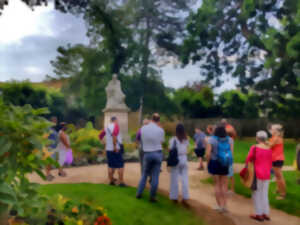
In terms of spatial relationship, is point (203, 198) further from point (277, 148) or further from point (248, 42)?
point (248, 42)

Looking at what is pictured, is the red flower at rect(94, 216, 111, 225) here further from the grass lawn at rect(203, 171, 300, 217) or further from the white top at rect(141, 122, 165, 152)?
the grass lawn at rect(203, 171, 300, 217)

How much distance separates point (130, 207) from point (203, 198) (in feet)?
8.15

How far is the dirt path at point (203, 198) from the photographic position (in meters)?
7.00

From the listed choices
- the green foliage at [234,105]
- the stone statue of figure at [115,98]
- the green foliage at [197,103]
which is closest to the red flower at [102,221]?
the stone statue of figure at [115,98]

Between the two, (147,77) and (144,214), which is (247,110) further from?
(144,214)

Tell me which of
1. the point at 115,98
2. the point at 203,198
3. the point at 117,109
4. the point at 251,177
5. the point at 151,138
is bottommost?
the point at 203,198

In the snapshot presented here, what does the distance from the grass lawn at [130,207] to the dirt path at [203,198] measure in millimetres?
480

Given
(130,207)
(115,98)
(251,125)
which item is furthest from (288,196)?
(251,125)

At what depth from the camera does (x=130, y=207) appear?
23.4 feet

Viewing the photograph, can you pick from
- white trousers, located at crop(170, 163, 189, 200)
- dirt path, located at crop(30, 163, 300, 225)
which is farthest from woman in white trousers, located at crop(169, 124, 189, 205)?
dirt path, located at crop(30, 163, 300, 225)

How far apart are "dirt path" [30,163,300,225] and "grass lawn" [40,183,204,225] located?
1.57ft

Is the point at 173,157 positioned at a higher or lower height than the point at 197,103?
lower

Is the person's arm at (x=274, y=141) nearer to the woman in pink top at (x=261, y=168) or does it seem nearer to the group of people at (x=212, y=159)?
the group of people at (x=212, y=159)

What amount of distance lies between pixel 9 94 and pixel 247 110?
21060mm
